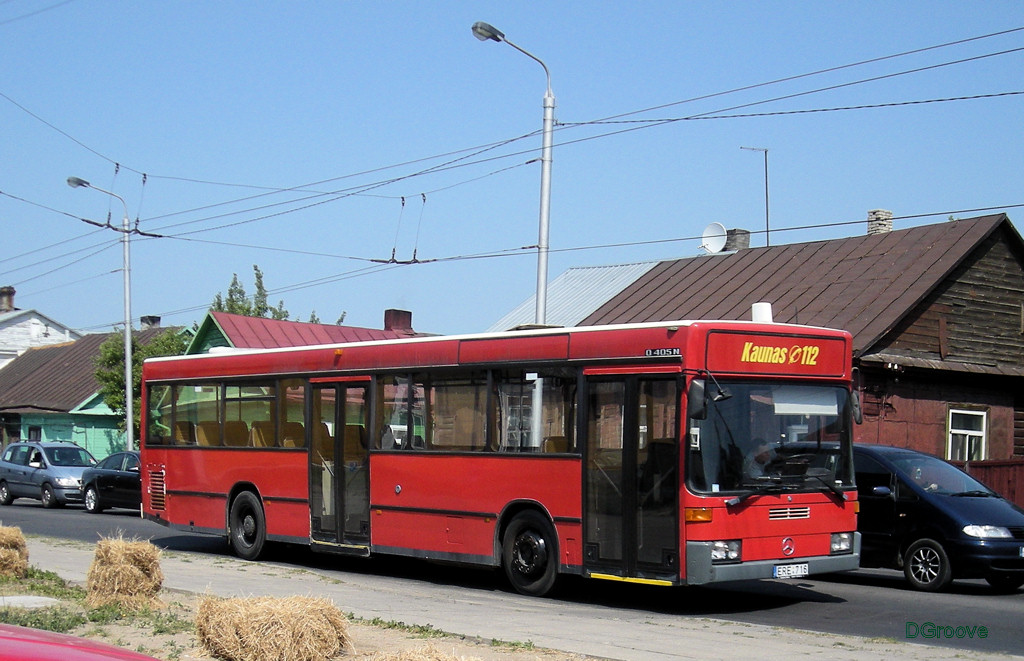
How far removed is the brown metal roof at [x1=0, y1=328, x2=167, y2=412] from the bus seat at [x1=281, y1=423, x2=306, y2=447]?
35976 millimetres

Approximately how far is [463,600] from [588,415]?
2.40 meters

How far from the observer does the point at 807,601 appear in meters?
12.8

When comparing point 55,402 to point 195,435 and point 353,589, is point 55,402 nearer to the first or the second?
point 195,435

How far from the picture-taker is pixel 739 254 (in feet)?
108

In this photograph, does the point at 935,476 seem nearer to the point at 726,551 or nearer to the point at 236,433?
the point at 726,551

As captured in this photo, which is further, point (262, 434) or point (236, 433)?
point (236, 433)

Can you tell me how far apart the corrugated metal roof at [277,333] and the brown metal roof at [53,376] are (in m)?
11.1

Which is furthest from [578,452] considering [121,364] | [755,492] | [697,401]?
[121,364]

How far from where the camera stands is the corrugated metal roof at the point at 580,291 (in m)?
34.3

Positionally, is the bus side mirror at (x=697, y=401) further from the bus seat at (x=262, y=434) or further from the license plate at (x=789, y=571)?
the bus seat at (x=262, y=434)

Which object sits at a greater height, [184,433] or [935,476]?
[184,433]

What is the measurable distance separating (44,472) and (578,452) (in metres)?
23.0

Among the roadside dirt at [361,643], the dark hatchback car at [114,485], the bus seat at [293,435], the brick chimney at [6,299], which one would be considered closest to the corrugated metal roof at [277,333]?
the dark hatchback car at [114,485]

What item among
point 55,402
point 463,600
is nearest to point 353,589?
point 463,600
